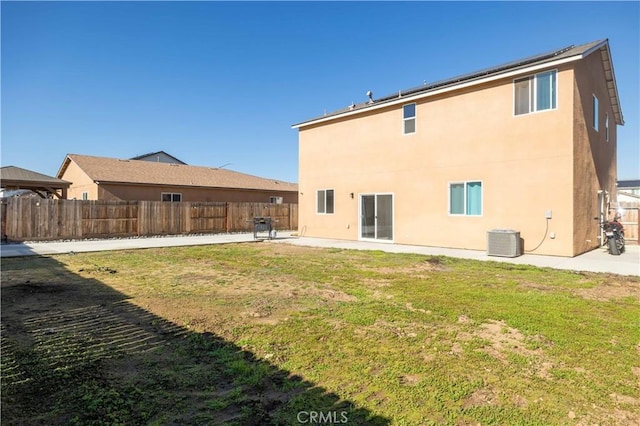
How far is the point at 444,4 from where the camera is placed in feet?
43.1

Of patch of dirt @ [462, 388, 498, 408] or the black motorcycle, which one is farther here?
the black motorcycle

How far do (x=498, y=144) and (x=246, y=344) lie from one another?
10992 millimetres

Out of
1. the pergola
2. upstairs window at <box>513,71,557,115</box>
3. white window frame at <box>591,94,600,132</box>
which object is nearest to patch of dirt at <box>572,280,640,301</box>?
upstairs window at <box>513,71,557,115</box>

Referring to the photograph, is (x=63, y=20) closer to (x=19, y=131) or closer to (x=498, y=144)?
Result: (x=19, y=131)

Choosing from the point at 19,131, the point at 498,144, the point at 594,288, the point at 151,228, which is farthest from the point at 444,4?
the point at 19,131

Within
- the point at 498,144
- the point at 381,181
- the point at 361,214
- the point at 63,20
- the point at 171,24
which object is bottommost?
the point at 361,214

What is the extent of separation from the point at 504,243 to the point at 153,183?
773 inches

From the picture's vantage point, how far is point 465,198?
40.0 feet

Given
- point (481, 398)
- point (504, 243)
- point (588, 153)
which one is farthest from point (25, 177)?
point (588, 153)

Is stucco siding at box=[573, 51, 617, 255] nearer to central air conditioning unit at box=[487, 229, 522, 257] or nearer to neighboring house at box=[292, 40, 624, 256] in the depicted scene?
neighboring house at box=[292, 40, 624, 256]

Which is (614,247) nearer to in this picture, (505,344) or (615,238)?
(615,238)

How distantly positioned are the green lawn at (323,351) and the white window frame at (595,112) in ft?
25.4

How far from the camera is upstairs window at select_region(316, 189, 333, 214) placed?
16.8 m

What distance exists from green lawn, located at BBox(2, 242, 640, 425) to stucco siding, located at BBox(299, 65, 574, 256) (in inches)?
158
